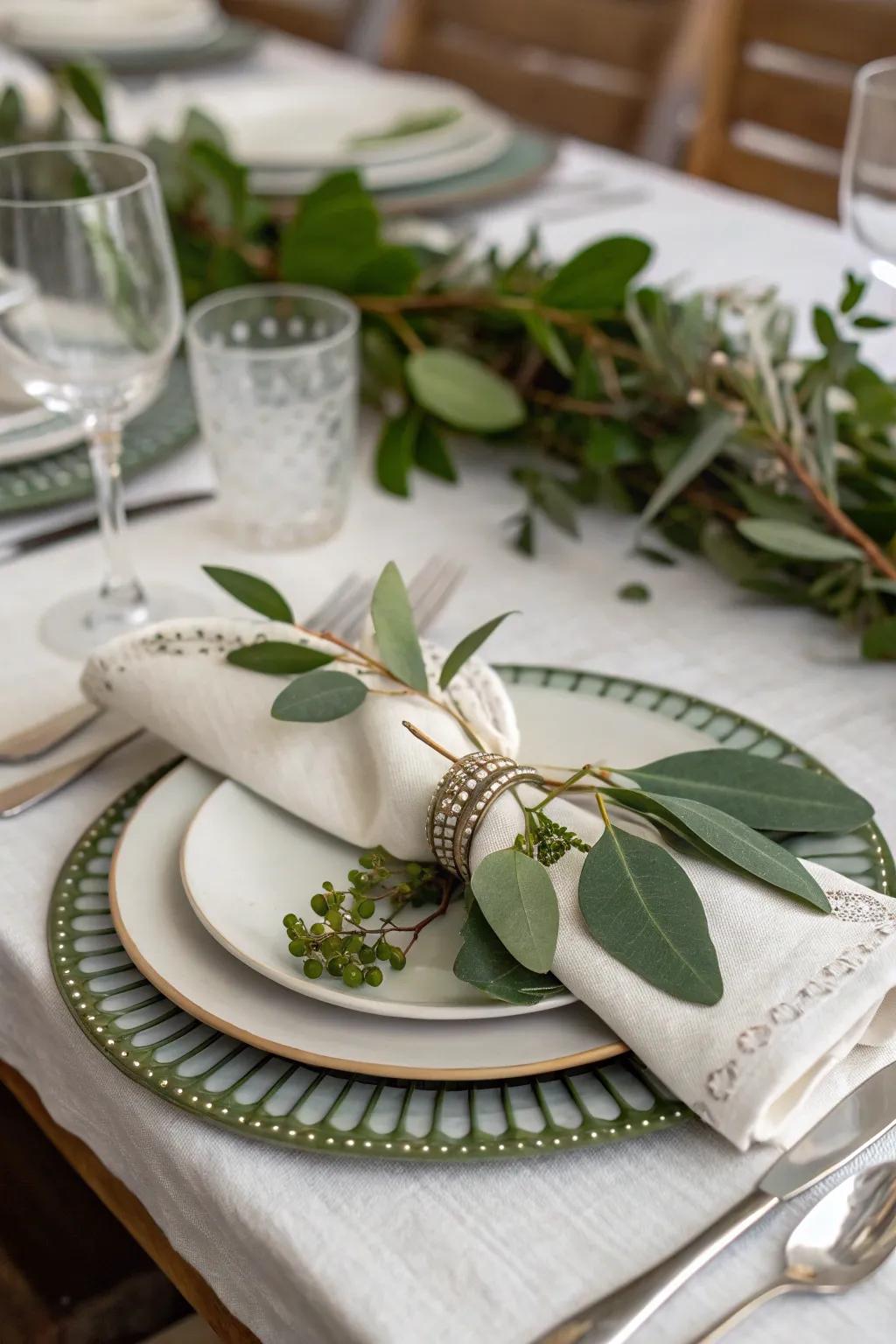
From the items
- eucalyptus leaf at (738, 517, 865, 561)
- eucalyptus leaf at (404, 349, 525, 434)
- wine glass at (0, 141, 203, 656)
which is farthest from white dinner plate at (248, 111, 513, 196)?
eucalyptus leaf at (738, 517, 865, 561)

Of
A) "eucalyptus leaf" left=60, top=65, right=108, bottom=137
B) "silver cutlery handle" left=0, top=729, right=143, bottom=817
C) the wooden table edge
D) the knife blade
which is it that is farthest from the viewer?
"eucalyptus leaf" left=60, top=65, right=108, bottom=137

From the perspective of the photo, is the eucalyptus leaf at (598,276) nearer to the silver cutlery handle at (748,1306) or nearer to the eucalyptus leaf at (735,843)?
the eucalyptus leaf at (735,843)

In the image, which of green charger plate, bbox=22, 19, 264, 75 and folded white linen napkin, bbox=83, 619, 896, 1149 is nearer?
folded white linen napkin, bbox=83, 619, 896, 1149

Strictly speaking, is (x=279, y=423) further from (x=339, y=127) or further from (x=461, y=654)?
(x=339, y=127)

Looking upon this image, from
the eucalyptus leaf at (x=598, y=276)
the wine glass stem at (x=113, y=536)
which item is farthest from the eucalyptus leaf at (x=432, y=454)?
the wine glass stem at (x=113, y=536)

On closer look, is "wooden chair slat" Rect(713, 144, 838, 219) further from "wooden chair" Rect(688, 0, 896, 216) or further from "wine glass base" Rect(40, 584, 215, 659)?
"wine glass base" Rect(40, 584, 215, 659)

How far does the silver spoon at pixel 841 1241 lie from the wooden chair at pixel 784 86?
154 cm

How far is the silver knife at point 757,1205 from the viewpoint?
1.26 feet

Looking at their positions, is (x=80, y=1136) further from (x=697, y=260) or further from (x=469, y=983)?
(x=697, y=260)

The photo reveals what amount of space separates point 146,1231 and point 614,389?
1.85 feet

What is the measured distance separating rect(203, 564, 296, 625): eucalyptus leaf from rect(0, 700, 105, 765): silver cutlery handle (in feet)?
0.32

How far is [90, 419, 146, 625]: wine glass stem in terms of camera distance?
75 centimetres

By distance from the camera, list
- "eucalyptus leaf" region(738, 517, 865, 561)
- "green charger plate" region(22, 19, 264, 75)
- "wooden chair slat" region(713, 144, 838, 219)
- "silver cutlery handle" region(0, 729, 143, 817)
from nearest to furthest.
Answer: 1. "silver cutlery handle" region(0, 729, 143, 817)
2. "eucalyptus leaf" region(738, 517, 865, 561)
3. "wooden chair slat" region(713, 144, 838, 219)
4. "green charger plate" region(22, 19, 264, 75)

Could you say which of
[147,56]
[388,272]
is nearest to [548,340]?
[388,272]
